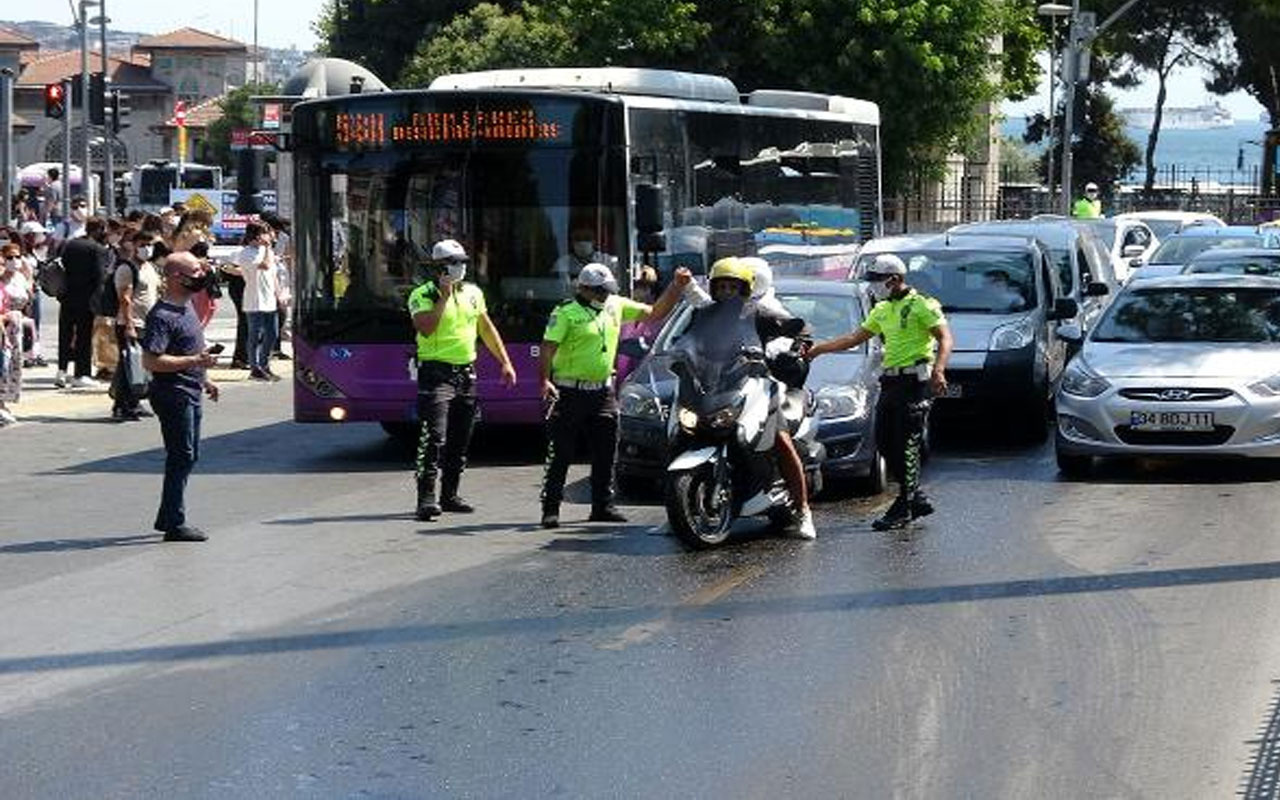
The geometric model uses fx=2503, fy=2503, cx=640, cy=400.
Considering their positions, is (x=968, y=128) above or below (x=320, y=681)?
above

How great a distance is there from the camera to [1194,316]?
18.7 m

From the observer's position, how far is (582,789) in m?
7.96

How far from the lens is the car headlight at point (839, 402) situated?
16.4 meters

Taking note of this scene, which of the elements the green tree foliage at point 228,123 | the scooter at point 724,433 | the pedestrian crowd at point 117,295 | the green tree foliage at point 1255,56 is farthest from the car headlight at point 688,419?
the green tree foliage at point 228,123

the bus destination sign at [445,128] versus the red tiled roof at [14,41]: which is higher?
the red tiled roof at [14,41]

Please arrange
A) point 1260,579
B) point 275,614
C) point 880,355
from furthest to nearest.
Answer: point 880,355 < point 1260,579 < point 275,614

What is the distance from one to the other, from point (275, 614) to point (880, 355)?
6.88 meters

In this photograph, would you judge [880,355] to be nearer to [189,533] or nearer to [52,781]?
[189,533]

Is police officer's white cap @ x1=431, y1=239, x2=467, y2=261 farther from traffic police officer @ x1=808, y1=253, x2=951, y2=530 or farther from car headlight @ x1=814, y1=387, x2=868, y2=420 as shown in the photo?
car headlight @ x1=814, y1=387, x2=868, y2=420

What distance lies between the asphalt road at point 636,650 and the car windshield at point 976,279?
4007 mm

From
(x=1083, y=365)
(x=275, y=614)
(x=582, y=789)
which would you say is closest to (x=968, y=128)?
(x=1083, y=365)

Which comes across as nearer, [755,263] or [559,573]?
[559,573]

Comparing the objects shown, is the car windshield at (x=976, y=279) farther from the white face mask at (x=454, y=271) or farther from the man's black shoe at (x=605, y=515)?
the white face mask at (x=454, y=271)

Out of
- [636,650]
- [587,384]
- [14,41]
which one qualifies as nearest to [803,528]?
[587,384]
